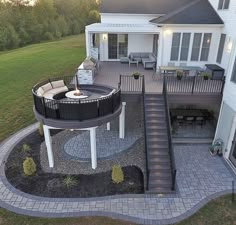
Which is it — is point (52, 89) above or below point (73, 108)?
below

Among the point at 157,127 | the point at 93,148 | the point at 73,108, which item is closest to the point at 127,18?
the point at 157,127

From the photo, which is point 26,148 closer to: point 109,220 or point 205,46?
point 109,220

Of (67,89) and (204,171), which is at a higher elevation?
(67,89)

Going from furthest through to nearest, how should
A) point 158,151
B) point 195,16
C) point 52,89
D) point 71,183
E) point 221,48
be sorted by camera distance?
1. point 195,16
2. point 221,48
3. point 52,89
4. point 158,151
5. point 71,183

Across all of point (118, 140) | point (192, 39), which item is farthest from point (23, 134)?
point (192, 39)

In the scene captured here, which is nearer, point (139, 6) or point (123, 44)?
point (123, 44)

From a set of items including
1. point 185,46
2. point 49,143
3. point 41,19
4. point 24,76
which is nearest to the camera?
point 49,143

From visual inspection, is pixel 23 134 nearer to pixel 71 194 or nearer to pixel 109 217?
pixel 71 194
